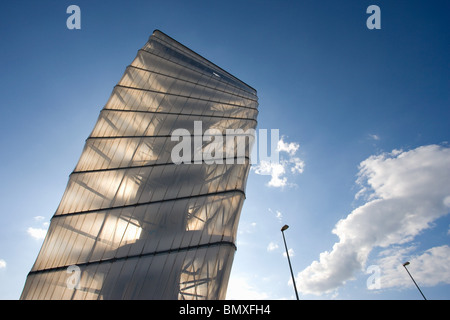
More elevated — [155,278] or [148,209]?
[148,209]

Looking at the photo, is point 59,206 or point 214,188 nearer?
point 214,188

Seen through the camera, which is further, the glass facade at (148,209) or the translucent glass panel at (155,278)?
the glass facade at (148,209)

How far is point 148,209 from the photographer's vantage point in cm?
1756

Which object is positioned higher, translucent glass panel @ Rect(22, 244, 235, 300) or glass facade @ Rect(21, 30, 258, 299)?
glass facade @ Rect(21, 30, 258, 299)

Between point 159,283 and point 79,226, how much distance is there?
8355 millimetres

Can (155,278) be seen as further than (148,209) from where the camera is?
No

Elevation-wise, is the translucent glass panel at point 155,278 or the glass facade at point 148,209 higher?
the glass facade at point 148,209

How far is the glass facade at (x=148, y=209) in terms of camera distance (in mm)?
14320

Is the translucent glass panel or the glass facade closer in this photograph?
the translucent glass panel

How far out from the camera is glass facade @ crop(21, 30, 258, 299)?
14320mm

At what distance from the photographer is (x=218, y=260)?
45.7ft
